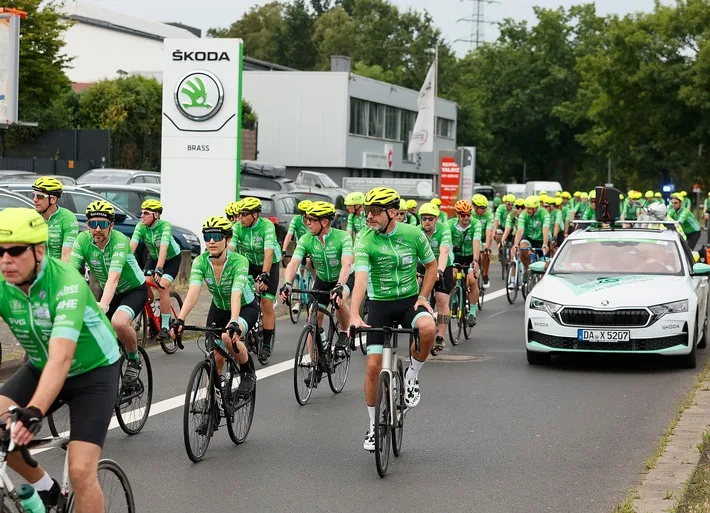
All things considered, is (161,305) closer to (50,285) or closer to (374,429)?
(374,429)

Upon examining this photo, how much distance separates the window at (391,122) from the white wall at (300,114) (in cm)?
874

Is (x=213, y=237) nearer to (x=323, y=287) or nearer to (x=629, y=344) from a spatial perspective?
(x=323, y=287)

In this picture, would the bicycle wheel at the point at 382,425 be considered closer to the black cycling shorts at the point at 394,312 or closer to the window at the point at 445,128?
the black cycling shorts at the point at 394,312

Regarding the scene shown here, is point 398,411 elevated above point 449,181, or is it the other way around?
point 449,181

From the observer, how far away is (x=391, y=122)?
83.4 metres

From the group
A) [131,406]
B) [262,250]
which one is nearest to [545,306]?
[262,250]

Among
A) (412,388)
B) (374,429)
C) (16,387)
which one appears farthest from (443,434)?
(16,387)

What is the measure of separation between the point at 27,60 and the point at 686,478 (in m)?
42.3

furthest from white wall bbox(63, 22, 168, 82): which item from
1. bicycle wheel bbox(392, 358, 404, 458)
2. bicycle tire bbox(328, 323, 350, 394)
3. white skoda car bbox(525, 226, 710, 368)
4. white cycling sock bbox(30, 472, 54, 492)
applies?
white cycling sock bbox(30, 472, 54, 492)

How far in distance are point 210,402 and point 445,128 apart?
86206mm

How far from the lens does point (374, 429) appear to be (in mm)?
8453

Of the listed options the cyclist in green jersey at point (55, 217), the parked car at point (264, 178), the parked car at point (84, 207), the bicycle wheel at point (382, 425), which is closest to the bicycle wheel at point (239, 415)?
the bicycle wheel at point (382, 425)

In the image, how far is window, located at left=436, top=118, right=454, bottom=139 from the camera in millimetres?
93000

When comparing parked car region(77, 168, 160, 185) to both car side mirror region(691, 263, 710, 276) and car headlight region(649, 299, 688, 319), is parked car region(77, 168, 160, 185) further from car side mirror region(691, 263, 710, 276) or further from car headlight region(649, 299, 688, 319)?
car headlight region(649, 299, 688, 319)
